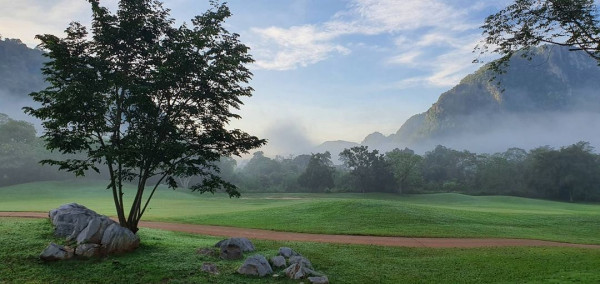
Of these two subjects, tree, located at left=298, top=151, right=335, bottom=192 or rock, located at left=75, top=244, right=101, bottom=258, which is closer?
rock, located at left=75, top=244, right=101, bottom=258

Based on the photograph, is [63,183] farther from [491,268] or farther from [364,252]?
[491,268]

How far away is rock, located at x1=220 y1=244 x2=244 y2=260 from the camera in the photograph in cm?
1505

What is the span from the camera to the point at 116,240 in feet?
50.0

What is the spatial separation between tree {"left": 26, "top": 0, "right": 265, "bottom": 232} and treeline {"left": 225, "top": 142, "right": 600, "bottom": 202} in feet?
219

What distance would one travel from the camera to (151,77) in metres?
16.6

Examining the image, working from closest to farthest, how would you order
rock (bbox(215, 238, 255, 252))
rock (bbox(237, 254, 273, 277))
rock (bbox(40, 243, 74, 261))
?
rock (bbox(237, 254, 273, 277))
rock (bbox(40, 243, 74, 261))
rock (bbox(215, 238, 255, 252))

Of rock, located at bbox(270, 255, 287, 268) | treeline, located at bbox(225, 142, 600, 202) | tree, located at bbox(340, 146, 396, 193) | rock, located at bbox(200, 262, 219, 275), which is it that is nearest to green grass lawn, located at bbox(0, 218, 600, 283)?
rock, located at bbox(200, 262, 219, 275)

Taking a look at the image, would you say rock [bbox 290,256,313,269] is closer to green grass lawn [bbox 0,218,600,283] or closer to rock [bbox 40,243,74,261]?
green grass lawn [bbox 0,218,600,283]

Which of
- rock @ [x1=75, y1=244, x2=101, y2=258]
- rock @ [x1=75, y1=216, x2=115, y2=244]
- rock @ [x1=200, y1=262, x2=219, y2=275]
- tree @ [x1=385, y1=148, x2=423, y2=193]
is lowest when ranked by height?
rock @ [x1=200, y1=262, x2=219, y2=275]

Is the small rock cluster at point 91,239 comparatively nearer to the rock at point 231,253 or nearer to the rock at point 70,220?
the rock at point 70,220

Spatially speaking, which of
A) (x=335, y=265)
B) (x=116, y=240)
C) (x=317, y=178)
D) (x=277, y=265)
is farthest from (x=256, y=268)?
(x=317, y=178)

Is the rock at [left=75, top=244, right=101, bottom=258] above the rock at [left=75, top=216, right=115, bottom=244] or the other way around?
the other way around

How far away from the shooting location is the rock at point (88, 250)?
14297 millimetres

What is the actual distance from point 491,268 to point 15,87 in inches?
9267
